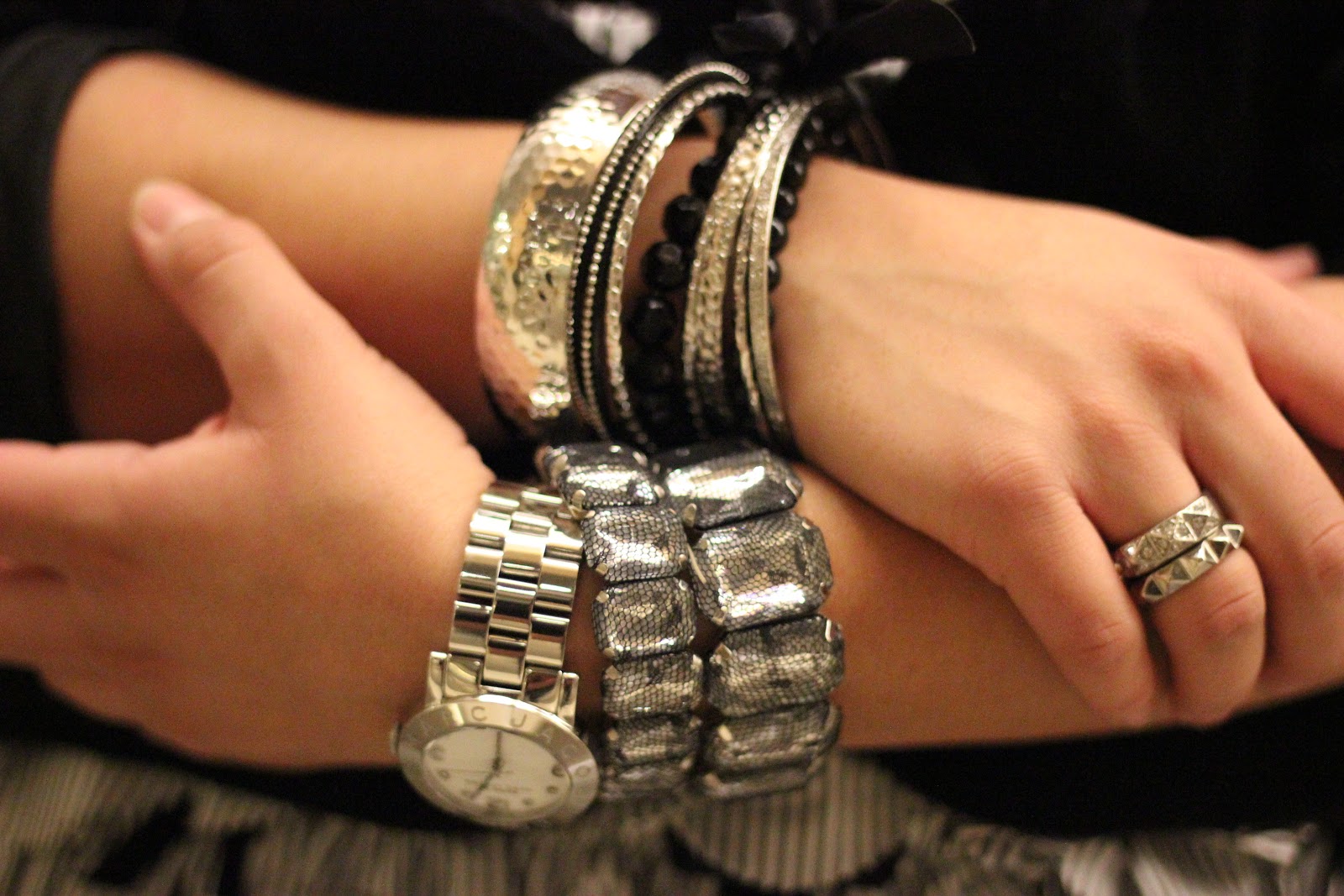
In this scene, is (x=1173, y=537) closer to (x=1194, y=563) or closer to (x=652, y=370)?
(x=1194, y=563)

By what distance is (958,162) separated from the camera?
30.8 inches

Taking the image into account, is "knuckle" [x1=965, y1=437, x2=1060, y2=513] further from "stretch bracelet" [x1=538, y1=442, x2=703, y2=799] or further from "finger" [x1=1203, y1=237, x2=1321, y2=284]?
"finger" [x1=1203, y1=237, x2=1321, y2=284]

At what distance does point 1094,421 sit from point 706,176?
0.27m

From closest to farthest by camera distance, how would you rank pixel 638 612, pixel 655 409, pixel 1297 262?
pixel 638 612, pixel 655 409, pixel 1297 262

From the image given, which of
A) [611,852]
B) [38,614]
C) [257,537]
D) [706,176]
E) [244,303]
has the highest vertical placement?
[706,176]

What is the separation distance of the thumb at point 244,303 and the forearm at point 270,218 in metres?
0.05

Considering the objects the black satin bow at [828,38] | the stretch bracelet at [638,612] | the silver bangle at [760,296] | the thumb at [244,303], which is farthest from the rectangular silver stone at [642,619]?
the black satin bow at [828,38]

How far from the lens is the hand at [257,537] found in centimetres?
A: 55

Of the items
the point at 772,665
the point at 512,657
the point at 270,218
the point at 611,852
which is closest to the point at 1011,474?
the point at 772,665

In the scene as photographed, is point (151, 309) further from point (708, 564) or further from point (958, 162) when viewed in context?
point (958, 162)

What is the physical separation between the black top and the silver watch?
0.18 metres

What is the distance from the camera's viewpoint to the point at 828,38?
625 mm

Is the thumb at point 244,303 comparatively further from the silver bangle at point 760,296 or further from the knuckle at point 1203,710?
the knuckle at point 1203,710

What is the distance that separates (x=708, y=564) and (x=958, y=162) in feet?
1.52
